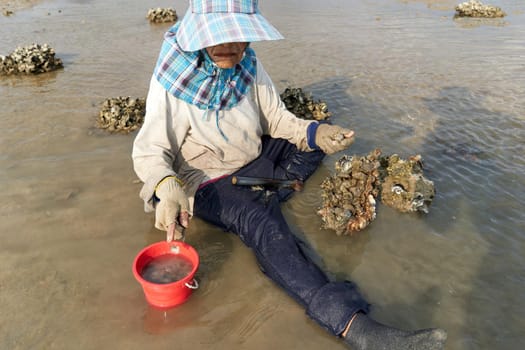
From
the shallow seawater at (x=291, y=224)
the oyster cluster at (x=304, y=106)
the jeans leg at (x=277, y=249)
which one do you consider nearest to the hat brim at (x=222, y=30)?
the jeans leg at (x=277, y=249)

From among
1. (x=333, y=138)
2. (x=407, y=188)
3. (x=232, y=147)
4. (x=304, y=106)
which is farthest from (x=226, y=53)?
(x=304, y=106)

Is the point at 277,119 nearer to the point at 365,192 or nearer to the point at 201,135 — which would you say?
the point at 201,135

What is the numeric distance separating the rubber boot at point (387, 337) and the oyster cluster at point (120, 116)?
12.9 feet

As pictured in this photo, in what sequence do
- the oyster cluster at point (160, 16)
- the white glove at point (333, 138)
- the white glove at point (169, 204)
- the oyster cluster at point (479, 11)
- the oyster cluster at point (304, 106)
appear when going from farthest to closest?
1. the oyster cluster at point (479, 11)
2. the oyster cluster at point (160, 16)
3. the oyster cluster at point (304, 106)
4. the white glove at point (333, 138)
5. the white glove at point (169, 204)

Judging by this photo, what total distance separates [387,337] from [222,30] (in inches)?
84.0

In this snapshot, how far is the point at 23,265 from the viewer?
2.86 m

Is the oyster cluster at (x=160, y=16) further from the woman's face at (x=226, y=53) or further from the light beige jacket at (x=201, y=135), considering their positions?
the woman's face at (x=226, y=53)

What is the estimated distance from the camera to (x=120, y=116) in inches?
198

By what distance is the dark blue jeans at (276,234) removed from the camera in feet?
7.58

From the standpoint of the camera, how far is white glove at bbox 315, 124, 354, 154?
3.26 metres

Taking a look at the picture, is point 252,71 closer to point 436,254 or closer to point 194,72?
point 194,72

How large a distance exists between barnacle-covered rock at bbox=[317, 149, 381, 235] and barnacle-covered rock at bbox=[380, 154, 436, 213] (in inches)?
6.7

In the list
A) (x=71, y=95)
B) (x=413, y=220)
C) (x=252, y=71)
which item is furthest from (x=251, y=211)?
(x=71, y=95)

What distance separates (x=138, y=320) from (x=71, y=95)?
4775 mm
